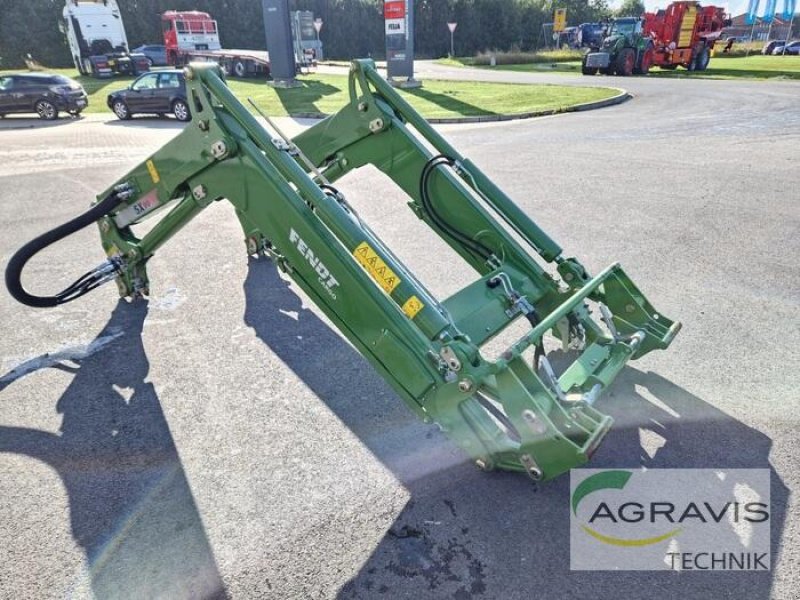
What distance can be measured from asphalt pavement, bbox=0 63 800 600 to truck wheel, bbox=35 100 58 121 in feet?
44.7

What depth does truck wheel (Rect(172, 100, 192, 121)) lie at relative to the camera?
16734mm

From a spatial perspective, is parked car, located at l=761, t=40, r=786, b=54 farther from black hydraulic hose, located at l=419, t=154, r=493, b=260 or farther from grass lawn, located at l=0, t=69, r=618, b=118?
black hydraulic hose, located at l=419, t=154, r=493, b=260

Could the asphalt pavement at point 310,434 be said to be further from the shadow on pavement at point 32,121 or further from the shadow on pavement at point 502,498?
the shadow on pavement at point 32,121

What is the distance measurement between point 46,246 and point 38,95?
692 inches

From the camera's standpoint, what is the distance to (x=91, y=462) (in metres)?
3.31

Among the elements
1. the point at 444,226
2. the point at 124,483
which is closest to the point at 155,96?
the point at 444,226

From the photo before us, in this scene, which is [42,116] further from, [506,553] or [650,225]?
[506,553]

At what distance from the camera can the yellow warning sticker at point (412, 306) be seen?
110 inches

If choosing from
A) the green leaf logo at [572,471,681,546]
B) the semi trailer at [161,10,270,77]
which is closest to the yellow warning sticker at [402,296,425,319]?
the green leaf logo at [572,471,681,546]

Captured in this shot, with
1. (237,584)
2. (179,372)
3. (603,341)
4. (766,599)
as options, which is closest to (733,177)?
(603,341)

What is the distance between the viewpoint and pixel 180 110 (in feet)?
55.4

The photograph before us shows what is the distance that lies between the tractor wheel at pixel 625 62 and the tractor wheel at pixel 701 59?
424 cm

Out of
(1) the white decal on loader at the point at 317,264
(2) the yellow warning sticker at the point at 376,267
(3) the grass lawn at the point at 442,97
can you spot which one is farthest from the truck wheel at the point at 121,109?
(2) the yellow warning sticker at the point at 376,267

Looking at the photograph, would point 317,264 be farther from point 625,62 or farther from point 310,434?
point 625,62
